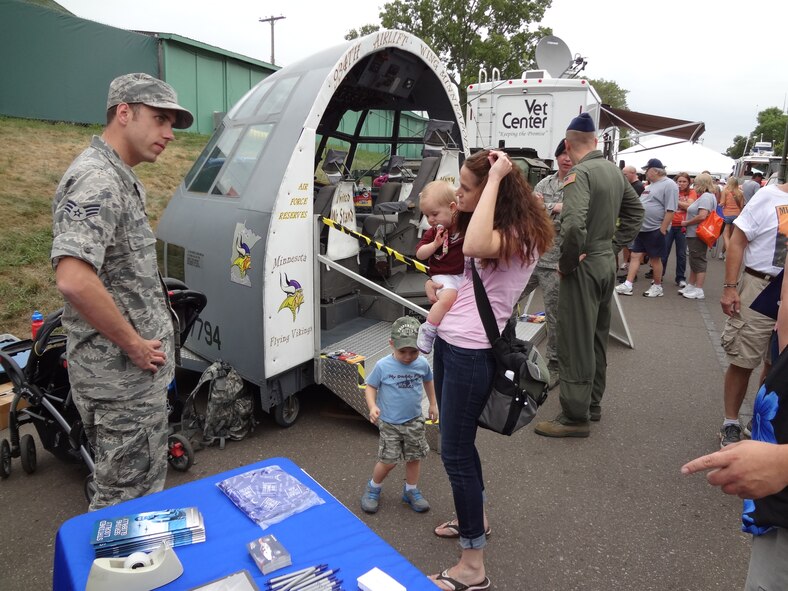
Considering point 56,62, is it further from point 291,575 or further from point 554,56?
point 291,575

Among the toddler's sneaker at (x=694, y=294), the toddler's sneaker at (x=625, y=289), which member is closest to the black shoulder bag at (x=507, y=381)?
the toddler's sneaker at (x=625, y=289)

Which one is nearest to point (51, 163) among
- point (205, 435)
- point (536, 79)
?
point (205, 435)

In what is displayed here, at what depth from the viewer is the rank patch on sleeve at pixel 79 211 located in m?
2.10

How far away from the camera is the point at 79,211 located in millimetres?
2104

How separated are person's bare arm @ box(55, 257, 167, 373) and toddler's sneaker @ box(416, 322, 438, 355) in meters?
1.42

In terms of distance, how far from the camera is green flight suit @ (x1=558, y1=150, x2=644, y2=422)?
13.0ft

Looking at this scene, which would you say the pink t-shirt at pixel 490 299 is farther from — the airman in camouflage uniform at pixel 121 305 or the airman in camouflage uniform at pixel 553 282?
the airman in camouflage uniform at pixel 553 282

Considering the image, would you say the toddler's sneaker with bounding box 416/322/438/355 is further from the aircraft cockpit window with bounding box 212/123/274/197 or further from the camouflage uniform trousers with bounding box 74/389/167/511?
the aircraft cockpit window with bounding box 212/123/274/197

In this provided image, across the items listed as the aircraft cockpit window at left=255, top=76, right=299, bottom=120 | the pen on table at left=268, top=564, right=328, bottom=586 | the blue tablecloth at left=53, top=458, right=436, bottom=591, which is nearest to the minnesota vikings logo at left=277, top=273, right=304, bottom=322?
the aircraft cockpit window at left=255, top=76, right=299, bottom=120

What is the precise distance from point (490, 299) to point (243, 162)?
2764mm

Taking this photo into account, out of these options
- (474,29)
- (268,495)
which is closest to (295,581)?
(268,495)

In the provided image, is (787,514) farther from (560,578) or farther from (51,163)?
(51,163)

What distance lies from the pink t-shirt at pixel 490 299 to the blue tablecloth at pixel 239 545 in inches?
34.6

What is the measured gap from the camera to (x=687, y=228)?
32.2ft
